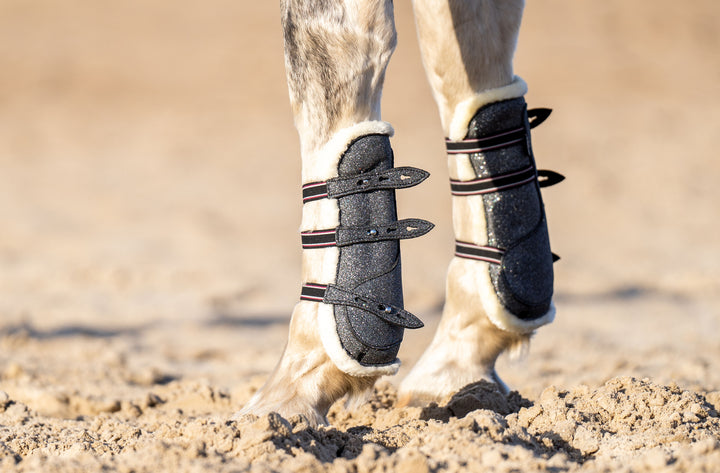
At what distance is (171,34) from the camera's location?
13344 millimetres

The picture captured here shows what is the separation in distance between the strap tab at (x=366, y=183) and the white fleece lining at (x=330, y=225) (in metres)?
0.01

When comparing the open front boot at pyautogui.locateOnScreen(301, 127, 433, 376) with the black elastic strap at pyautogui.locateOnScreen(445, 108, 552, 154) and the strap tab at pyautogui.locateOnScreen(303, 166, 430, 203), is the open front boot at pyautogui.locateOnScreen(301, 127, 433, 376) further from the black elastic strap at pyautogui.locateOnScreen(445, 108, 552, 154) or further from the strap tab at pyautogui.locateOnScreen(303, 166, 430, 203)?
the black elastic strap at pyautogui.locateOnScreen(445, 108, 552, 154)

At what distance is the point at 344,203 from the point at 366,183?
6 cm

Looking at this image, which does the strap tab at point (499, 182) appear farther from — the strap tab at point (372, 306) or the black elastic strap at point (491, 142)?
the strap tab at point (372, 306)

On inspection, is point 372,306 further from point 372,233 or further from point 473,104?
point 473,104

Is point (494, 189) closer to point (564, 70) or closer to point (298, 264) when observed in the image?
point (298, 264)

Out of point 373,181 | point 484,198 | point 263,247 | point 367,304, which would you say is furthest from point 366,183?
point 263,247

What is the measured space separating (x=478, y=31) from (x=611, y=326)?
8.34 feet

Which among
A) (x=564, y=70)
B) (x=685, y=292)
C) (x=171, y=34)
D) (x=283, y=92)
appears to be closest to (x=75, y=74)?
(x=171, y=34)

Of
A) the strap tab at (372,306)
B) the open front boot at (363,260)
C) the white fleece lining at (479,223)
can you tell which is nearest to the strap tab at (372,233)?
the open front boot at (363,260)

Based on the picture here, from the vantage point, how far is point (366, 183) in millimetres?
1644

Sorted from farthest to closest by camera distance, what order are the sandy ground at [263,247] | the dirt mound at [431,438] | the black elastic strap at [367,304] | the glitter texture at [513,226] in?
1. the glitter texture at [513,226]
2. the black elastic strap at [367,304]
3. the sandy ground at [263,247]
4. the dirt mound at [431,438]

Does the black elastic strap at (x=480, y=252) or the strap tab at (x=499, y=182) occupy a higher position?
the strap tab at (x=499, y=182)

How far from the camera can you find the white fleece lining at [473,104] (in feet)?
6.32
